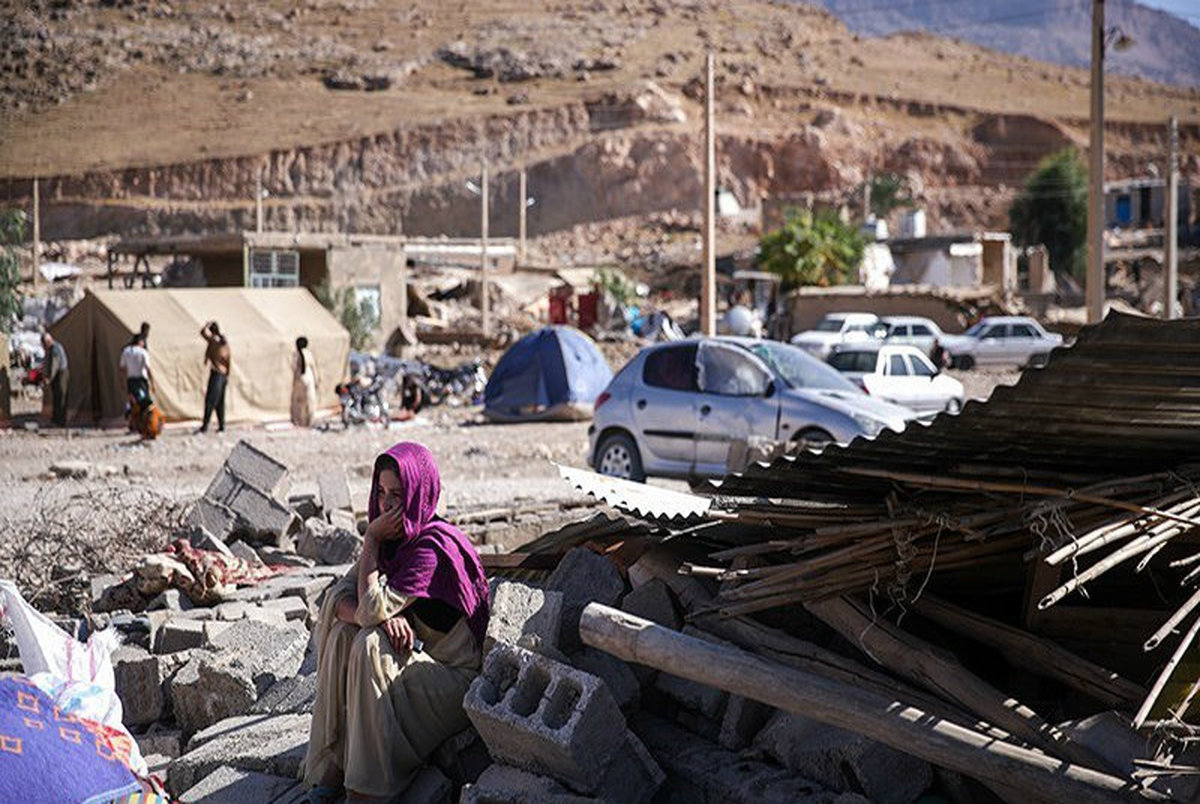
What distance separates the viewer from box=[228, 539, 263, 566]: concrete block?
9523mm

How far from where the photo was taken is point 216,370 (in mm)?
20625

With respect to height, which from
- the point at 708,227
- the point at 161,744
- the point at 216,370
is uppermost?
the point at 708,227

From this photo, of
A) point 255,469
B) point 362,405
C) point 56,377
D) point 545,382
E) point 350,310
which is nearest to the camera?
point 255,469

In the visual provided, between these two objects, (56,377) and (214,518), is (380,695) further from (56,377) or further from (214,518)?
(56,377)

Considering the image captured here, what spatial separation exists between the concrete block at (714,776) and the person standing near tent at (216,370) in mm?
16238

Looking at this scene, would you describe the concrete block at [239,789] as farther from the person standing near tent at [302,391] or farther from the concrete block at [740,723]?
the person standing near tent at [302,391]

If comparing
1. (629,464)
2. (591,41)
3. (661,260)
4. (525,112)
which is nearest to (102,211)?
(525,112)

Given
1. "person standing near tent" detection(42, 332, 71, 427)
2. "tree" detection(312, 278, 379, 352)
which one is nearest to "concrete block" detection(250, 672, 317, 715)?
"person standing near tent" detection(42, 332, 71, 427)

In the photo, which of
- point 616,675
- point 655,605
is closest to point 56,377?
point 655,605

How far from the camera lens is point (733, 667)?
488 cm

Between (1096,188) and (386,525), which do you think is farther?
(1096,188)

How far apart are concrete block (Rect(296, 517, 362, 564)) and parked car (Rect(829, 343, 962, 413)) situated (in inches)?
406

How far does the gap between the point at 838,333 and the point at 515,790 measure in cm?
3042

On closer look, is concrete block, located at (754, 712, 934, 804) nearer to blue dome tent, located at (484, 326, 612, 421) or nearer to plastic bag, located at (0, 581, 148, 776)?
plastic bag, located at (0, 581, 148, 776)
